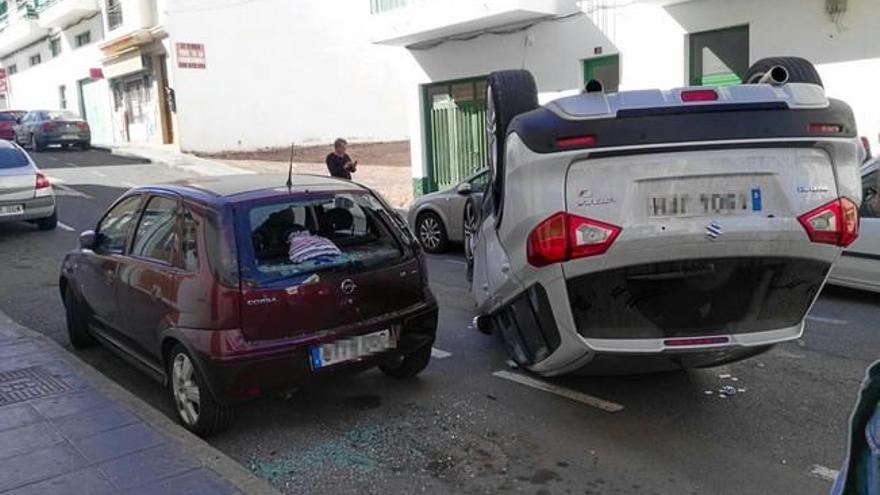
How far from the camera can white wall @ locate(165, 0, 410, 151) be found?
24078 mm

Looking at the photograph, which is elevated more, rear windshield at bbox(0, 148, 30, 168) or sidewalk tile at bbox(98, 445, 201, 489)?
rear windshield at bbox(0, 148, 30, 168)

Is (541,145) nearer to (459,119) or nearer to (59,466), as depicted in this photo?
(59,466)

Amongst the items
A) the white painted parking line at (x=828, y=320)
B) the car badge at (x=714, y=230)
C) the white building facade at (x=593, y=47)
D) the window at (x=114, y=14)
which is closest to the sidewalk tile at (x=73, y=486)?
the car badge at (x=714, y=230)

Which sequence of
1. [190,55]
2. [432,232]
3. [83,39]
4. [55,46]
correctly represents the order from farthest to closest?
[55,46]
[83,39]
[190,55]
[432,232]

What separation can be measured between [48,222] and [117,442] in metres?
9.88

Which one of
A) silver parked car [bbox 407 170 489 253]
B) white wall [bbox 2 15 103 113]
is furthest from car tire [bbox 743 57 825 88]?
white wall [bbox 2 15 103 113]

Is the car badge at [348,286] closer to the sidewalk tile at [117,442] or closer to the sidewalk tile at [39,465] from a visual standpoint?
the sidewalk tile at [117,442]

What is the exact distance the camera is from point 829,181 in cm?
380

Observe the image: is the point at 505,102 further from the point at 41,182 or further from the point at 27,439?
the point at 41,182

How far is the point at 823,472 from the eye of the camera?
382cm

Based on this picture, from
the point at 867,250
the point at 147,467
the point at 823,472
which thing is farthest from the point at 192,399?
the point at 867,250

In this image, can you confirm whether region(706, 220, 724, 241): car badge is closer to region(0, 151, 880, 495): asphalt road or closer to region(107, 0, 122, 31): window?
region(0, 151, 880, 495): asphalt road

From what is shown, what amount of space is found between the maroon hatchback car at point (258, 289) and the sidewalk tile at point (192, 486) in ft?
2.12

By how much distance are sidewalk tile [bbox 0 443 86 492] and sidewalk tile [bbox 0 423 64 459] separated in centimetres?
7
